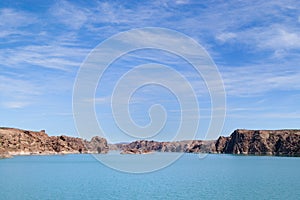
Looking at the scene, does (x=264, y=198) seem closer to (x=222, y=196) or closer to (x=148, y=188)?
(x=222, y=196)

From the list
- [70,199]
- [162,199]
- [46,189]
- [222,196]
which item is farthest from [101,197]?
[222,196]

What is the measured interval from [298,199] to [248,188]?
626 inches

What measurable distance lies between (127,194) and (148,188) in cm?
918

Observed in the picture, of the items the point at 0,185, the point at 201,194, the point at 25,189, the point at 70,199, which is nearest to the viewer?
the point at 70,199

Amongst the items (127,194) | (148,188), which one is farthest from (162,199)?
(148,188)

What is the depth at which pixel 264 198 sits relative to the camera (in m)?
62.6

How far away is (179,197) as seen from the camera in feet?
209

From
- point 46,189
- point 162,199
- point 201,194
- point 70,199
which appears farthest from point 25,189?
point 201,194

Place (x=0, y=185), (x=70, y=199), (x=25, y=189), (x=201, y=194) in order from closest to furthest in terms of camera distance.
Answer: (x=70, y=199) → (x=201, y=194) → (x=25, y=189) → (x=0, y=185)

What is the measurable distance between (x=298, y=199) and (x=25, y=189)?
50.7 meters

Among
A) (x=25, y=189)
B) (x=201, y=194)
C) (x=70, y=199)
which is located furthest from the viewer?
(x=25, y=189)

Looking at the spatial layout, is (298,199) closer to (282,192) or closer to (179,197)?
(282,192)

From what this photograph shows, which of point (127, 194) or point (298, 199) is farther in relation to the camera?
point (127, 194)

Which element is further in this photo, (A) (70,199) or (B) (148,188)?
(B) (148,188)
